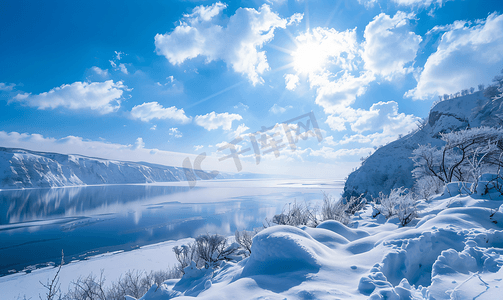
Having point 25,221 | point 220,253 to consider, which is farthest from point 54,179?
point 220,253

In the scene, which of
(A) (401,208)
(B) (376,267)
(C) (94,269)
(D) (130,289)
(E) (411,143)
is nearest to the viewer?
(B) (376,267)

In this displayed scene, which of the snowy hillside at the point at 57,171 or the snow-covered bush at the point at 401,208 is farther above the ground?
the snowy hillside at the point at 57,171

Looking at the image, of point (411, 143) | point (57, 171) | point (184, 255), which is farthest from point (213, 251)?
point (57, 171)

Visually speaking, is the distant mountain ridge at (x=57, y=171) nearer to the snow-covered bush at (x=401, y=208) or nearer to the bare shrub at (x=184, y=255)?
the bare shrub at (x=184, y=255)

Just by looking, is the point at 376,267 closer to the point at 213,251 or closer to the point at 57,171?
the point at 213,251

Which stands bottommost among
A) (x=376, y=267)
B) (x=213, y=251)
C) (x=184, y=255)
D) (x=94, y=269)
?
(x=94, y=269)

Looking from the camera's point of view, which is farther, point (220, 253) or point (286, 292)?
point (220, 253)

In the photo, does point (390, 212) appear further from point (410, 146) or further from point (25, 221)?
point (25, 221)

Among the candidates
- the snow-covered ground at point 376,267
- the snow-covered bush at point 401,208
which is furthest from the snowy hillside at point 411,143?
the snow-covered ground at point 376,267
